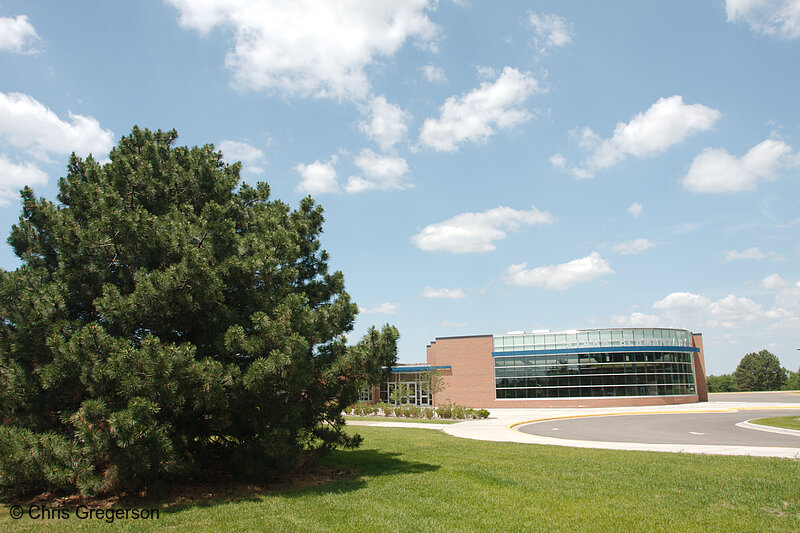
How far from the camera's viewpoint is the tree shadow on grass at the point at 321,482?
875 cm

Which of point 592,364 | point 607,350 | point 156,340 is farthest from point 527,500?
point 607,350

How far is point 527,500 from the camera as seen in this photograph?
27.2ft

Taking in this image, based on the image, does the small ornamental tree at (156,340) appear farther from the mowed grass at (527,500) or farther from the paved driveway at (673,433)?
the paved driveway at (673,433)


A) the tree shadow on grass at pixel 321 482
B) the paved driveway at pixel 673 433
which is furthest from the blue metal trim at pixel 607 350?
the tree shadow on grass at pixel 321 482

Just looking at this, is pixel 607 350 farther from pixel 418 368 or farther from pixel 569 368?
pixel 418 368

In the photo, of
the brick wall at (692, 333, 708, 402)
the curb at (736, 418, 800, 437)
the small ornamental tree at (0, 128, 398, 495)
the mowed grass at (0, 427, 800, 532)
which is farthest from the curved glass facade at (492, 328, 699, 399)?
the small ornamental tree at (0, 128, 398, 495)

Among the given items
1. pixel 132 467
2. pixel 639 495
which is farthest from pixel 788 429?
pixel 132 467

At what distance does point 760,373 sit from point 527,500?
10398 cm

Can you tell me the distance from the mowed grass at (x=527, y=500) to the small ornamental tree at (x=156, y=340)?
40.8 inches

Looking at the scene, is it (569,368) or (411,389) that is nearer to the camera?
(569,368)

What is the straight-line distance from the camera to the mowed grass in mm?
7051

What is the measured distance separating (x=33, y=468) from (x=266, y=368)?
3.63 metres

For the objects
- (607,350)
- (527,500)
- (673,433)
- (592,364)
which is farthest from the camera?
(607,350)

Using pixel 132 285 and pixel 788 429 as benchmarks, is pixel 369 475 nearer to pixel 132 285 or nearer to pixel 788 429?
pixel 132 285
